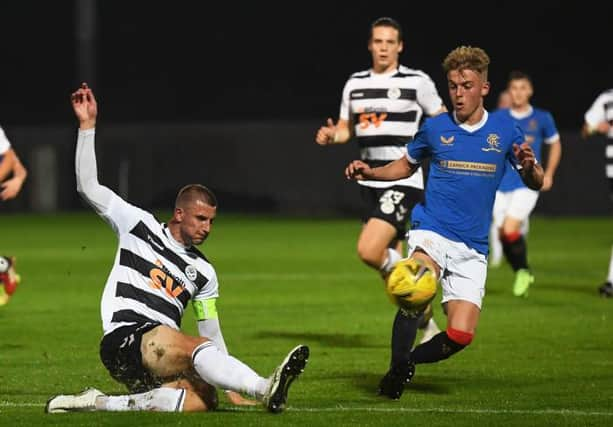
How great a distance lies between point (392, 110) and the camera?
35.4 ft

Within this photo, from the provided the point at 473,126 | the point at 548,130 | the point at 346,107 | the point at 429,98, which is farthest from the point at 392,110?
the point at 548,130

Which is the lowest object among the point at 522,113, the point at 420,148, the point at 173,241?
the point at 522,113

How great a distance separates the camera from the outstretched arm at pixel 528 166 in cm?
797

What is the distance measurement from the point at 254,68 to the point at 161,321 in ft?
110

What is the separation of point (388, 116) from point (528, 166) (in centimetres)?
289

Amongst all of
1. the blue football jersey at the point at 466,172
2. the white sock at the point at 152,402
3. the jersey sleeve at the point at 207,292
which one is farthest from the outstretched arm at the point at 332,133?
the white sock at the point at 152,402

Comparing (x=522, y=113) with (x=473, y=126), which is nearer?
(x=473, y=126)

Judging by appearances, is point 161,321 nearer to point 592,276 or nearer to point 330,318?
point 330,318

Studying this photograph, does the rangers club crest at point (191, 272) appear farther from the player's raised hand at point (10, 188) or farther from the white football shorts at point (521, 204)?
the white football shorts at point (521, 204)

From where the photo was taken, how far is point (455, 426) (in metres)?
7.20

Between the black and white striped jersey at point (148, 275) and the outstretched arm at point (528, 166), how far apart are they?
72.1 inches

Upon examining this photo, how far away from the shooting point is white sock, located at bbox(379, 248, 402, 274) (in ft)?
33.2

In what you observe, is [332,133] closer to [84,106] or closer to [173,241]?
[173,241]

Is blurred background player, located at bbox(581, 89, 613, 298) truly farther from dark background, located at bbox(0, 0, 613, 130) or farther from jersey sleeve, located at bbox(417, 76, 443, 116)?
dark background, located at bbox(0, 0, 613, 130)
